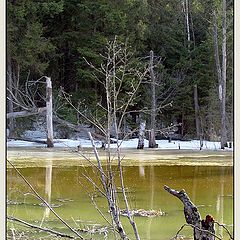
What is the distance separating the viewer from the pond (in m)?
5.15

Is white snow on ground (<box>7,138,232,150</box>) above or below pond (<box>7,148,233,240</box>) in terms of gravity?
above

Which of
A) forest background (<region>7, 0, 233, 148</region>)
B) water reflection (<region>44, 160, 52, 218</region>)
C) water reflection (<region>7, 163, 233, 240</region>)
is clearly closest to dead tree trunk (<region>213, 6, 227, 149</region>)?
forest background (<region>7, 0, 233, 148</region>)

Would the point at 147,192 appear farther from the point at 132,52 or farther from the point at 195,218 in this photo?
the point at 132,52

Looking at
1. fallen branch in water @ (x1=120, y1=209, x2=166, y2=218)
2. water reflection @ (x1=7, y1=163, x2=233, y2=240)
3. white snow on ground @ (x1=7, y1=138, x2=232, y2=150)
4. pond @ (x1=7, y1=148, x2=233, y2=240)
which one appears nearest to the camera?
pond @ (x1=7, y1=148, x2=233, y2=240)

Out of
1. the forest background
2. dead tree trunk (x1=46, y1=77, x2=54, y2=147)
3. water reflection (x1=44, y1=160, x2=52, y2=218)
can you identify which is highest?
the forest background

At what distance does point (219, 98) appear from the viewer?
1722 centimetres

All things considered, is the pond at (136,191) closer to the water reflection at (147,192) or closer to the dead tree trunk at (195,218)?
the water reflection at (147,192)

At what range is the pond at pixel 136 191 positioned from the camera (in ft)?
16.9

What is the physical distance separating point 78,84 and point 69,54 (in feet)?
3.85

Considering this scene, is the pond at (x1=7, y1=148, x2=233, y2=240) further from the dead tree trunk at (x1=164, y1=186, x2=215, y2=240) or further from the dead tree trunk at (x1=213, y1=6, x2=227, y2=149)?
the dead tree trunk at (x1=213, y1=6, x2=227, y2=149)

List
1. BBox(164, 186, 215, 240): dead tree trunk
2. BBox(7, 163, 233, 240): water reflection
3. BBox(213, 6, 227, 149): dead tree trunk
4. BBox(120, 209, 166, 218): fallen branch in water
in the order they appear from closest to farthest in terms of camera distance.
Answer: BBox(164, 186, 215, 240): dead tree trunk, BBox(7, 163, 233, 240): water reflection, BBox(120, 209, 166, 218): fallen branch in water, BBox(213, 6, 227, 149): dead tree trunk

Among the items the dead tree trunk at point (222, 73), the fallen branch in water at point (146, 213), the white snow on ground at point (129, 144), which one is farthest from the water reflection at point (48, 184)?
the dead tree trunk at point (222, 73)

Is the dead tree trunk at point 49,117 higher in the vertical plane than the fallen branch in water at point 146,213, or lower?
higher

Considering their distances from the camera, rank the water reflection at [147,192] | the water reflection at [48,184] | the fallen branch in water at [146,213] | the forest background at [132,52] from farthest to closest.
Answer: the forest background at [132,52] → the water reflection at [48,184] → the fallen branch in water at [146,213] → the water reflection at [147,192]
